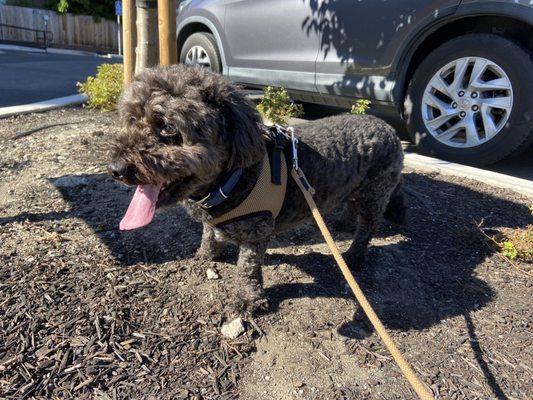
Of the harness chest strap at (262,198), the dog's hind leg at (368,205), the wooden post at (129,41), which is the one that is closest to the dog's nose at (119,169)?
the harness chest strap at (262,198)

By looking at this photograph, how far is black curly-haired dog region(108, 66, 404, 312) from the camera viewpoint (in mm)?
2170

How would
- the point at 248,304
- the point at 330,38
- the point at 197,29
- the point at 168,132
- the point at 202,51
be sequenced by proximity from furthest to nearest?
the point at 197,29
the point at 202,51
the point at 330,38
the point at 248,304
the point at 168,132

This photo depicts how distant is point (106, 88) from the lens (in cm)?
585

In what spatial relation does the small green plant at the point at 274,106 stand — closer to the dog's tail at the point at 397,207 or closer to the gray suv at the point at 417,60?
the gray suv at the point at 417,60

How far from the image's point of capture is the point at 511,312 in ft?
9.59

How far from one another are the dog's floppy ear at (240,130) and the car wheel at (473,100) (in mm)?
3139

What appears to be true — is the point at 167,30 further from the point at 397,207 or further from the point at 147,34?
the point at 397,207

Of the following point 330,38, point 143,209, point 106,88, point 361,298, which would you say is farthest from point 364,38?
point 361,298

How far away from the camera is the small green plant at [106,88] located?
5.87 m

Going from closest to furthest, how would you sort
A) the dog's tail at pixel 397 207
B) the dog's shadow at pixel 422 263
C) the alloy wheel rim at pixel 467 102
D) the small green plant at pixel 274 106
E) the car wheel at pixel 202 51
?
the dog's shadow at pixel 422 263 → the dog's tail at pixel 397 207 → the alloy wheel rim at pixel 467 102 → the small green plant at pixel 274 106 → the car wheel at pixel 202 51

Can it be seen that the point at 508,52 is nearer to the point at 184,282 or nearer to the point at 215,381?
the point at 184,282

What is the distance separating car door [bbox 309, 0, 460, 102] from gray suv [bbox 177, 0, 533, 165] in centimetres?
1

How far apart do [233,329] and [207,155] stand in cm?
106

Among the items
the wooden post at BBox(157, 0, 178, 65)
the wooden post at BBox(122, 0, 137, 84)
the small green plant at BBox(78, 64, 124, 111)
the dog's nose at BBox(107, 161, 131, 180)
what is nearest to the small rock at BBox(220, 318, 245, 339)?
the dog's nose at BBox(107, 161, 131, 180)
